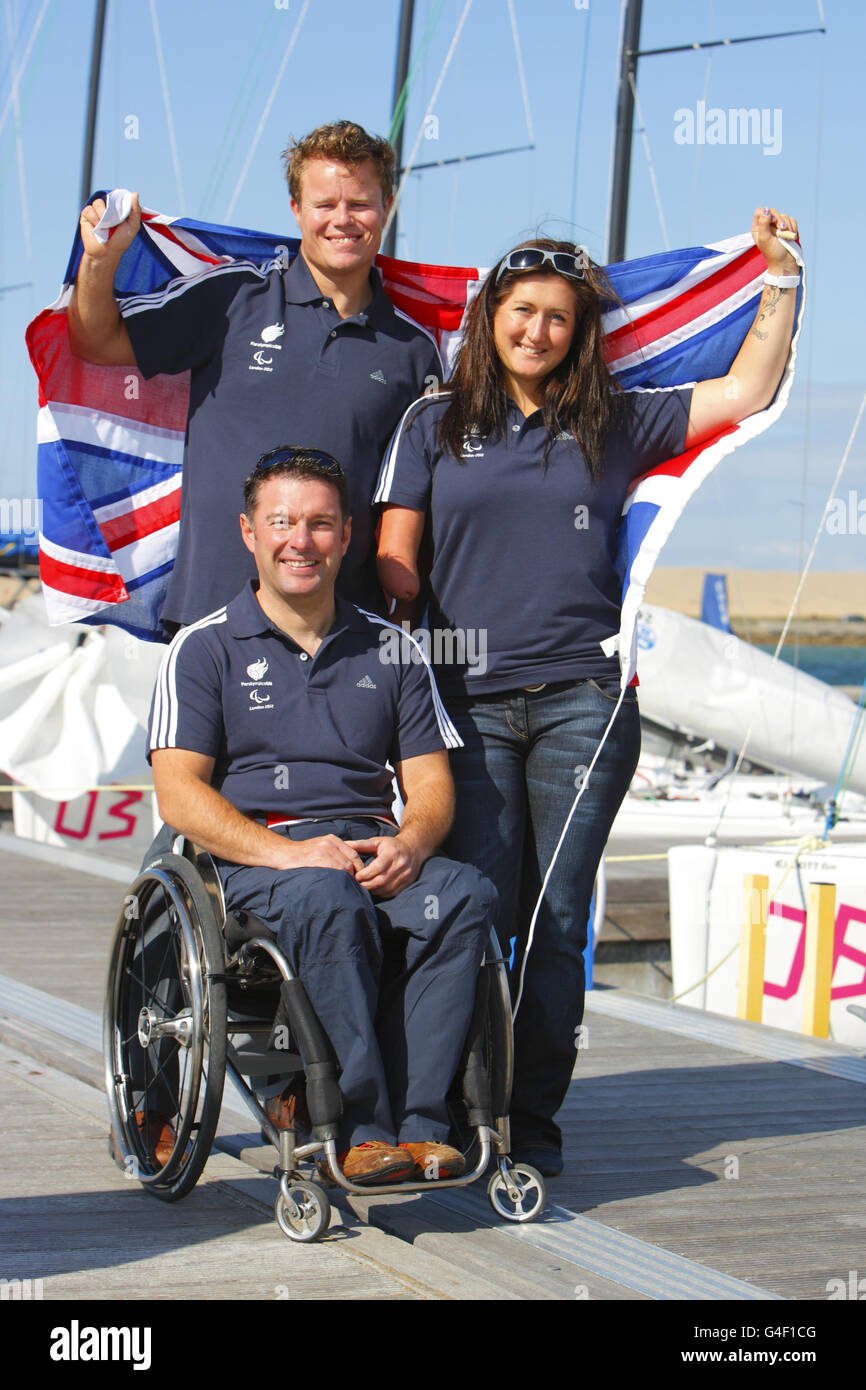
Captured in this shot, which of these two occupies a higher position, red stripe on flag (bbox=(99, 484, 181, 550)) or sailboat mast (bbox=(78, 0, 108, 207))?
sailboat mast (bbox=(78, 0, 108, 207))

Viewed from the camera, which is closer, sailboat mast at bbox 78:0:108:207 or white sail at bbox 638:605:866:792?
white sail at bbox 638:605:866:792

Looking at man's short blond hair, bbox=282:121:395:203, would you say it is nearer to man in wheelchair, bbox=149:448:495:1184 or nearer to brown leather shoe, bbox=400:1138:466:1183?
man in wheelchair, bbox=149:448:495:1184

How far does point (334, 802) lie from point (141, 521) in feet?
3.73

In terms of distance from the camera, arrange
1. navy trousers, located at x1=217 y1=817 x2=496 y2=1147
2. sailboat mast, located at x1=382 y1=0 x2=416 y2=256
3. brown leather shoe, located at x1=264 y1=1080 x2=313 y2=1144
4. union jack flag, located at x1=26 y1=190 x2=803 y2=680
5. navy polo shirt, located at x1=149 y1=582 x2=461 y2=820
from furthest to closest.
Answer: sailboat mast, located at x1=382 y1=0 x2=416 y2=256 < union jack flag, located at x1=26 y1=190 x2=803 y2=680 < navy polo shirt, located at x1=149 y1=582 x2=461 y2=820 < brown leather shoe, located at x1=264 y1=1080 x2=313 y2=1144 < navy trousers, located at x1=217 y1=817 x2=496 y2=1147

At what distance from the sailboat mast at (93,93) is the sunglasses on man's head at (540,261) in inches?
642

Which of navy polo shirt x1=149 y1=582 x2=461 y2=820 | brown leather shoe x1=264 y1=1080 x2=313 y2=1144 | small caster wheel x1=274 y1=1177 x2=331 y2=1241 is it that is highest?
navy polo shirt x1=149 y1=582 x2=461 y2=820

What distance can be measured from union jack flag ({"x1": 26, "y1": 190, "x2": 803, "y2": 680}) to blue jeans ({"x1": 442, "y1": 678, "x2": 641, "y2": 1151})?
95 cm

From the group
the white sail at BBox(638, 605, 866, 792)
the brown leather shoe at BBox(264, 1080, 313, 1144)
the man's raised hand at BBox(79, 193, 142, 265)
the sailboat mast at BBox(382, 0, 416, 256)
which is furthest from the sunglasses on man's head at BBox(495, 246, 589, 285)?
the sailboat mast at BBox(382, 0, 416, 256)

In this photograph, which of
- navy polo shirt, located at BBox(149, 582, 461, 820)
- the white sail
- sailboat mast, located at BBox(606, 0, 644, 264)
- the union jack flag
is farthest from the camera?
the white sail

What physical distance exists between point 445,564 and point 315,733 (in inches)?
20.6

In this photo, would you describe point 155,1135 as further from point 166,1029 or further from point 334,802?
point 334,802

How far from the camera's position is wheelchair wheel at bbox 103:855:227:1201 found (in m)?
2.94

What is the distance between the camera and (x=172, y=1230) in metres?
3.06
